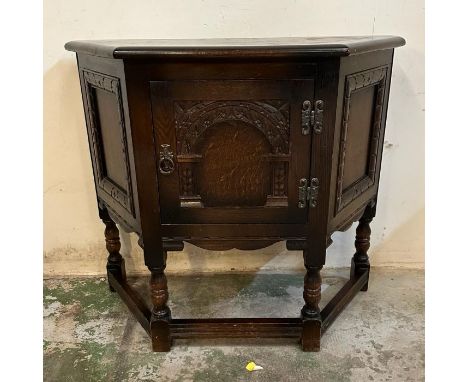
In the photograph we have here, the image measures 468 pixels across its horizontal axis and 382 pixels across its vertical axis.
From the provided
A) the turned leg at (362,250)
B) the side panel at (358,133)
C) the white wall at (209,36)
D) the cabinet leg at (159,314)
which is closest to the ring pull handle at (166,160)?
the cabinet leg at (159,314)

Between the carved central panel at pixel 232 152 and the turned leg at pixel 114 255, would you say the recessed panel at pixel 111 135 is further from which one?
the turned leg at pixel 114 255

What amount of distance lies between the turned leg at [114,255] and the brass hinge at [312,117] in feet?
2.96

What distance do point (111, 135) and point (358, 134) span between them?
2.47ft

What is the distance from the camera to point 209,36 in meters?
1.57

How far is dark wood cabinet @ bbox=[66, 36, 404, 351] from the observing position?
1096mm

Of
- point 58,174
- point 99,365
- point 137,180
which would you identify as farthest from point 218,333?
point 58,174

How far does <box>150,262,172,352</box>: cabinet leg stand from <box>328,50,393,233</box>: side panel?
1.78 ft

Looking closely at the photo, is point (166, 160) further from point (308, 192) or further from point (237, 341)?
point (237, 341)

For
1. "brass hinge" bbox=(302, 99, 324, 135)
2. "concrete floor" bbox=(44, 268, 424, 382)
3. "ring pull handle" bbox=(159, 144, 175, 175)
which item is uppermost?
"brass hinge" bbox=(302, 99, 324, 135)

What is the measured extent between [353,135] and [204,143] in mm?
465

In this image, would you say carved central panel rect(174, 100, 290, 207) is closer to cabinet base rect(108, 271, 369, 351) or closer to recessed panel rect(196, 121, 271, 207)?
recessed panel rect(196, 121, 271, 207)

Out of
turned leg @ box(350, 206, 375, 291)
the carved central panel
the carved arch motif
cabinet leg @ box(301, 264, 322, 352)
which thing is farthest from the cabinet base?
the carved arch motif

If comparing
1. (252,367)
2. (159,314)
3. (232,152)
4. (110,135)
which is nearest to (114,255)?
(159,314)

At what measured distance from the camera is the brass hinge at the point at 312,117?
3.69 ft
